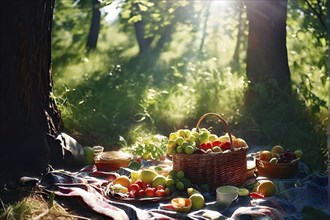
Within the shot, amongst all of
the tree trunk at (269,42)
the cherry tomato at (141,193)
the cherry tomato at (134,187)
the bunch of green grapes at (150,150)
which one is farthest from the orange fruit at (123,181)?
the tree trunk at (269,42)

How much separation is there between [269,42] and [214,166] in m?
3.67

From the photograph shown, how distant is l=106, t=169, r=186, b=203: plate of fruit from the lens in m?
4.10

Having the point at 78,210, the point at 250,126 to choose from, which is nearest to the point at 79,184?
the point at 78,210

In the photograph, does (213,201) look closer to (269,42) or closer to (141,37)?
(269,42)

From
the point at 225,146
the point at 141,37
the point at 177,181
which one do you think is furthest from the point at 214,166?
the point at 141,37

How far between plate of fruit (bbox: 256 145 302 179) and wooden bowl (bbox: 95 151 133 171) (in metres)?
1.39

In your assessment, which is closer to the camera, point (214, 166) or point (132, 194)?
point (132, 194)

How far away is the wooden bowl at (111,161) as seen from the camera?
4988mm

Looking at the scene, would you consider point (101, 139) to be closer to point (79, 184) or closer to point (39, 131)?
point (39, 131)

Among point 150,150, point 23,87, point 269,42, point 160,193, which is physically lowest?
point 150,150

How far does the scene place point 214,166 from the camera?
430 cm

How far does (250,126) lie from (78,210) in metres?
3.53

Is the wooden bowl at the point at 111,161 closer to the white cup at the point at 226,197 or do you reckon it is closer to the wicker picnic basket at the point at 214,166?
the wicker picnic basket at the point at 214,166

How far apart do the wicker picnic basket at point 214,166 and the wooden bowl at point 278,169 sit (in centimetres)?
35
